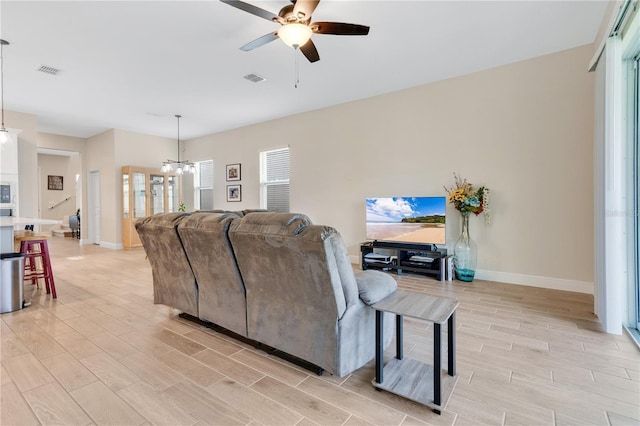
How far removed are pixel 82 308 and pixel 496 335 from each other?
13.3ft

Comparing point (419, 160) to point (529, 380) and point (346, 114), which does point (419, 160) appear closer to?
point (346, 114)

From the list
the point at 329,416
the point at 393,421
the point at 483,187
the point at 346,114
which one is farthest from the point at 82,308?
the point at 483,187

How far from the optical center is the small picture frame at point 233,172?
7.25m

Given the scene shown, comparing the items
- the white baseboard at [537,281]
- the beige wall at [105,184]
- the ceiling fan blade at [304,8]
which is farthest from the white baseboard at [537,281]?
the beige wall at [105,184]

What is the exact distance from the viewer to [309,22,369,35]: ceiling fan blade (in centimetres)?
249

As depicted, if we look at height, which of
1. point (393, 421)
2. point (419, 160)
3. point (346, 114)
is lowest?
point (393, 421)

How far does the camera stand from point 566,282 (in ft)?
12.1

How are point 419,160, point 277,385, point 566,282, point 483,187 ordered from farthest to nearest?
1. point 419,160
2. point 483,187
3. point 566,282
4. point 277,385

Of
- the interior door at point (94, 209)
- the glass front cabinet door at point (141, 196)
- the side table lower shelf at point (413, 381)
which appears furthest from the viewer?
the interior door at point (94, 209)

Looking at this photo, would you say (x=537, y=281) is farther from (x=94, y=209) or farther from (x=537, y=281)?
(x=94, y=209)

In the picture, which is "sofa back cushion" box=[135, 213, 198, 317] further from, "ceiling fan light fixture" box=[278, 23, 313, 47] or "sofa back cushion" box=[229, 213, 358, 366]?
"ceiling fan light fixture" box=[278, 23, 313, 47]

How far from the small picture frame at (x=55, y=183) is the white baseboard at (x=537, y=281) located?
1345 cm

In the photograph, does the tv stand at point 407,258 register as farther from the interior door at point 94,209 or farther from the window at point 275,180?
the interior door at point 94,209

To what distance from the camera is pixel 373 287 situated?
6.51 ft
